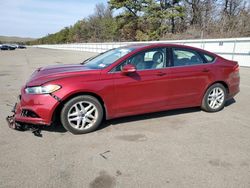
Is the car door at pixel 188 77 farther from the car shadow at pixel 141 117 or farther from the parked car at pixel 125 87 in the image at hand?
the car shadow at pixel 141 117

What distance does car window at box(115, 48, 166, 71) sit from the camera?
448 cm

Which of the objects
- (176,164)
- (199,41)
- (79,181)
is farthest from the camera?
(199,41)

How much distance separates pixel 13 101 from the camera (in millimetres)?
6441

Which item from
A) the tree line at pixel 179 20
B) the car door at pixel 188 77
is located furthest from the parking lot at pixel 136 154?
the tree line at pixel 179 20

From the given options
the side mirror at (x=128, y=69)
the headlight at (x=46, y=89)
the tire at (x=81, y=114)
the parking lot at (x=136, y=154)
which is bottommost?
the parking lot at (x=136, y=154)

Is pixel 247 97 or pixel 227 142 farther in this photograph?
pixel 247 97

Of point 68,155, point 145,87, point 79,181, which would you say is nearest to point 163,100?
point 145,87

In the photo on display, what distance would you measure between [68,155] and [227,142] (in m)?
2.49

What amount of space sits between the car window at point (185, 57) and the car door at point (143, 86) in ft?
0.90

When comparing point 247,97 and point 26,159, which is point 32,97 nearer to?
point 26,159

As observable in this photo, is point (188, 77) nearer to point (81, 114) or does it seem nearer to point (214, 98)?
point (214, 98)

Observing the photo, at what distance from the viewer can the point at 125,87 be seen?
4.30m

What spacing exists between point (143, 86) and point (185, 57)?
1224 millimetres

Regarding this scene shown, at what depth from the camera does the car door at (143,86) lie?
430 cm
